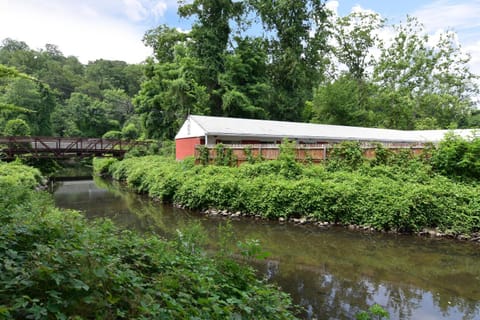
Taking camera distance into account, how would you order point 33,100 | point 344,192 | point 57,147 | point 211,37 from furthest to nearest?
point 33,100 → point 211,37 → point 57,147 → point 344,192

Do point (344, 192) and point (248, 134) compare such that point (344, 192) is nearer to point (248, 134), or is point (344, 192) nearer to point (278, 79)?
point (248, 134)

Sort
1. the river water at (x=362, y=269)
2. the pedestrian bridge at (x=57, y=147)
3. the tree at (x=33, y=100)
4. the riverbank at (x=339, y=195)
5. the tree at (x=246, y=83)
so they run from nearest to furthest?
the river water at (x=362, y=269) → the riverbank at (x=339, y=195) → the pedestrian bridge at (x=57, y=147) → the tree at (x=246, y=83) → the tree at (x=33, y=100)

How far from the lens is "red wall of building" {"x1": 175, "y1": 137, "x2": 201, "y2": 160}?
18.1 meters

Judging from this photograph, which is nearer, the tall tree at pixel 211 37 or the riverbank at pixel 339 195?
the riverbank at pixel 339 195

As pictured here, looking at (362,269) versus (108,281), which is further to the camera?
(362,269)

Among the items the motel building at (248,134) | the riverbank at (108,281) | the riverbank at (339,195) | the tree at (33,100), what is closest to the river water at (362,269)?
the riverbank at (339,195)

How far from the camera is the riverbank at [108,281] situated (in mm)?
2207

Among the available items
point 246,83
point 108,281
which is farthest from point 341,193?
point 246,83

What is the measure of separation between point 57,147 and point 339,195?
23498 millimetres

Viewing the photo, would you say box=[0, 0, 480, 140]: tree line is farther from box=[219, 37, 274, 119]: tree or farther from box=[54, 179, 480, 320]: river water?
box=[54, 179, 480, 320]: river water

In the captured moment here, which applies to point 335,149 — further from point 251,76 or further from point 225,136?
point 251,76

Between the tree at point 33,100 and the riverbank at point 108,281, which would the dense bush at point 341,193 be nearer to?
the riverbank at point 108,281

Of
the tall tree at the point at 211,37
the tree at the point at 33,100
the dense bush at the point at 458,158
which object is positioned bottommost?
the dense bush at the point at 458,158

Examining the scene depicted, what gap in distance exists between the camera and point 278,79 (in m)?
30.6
